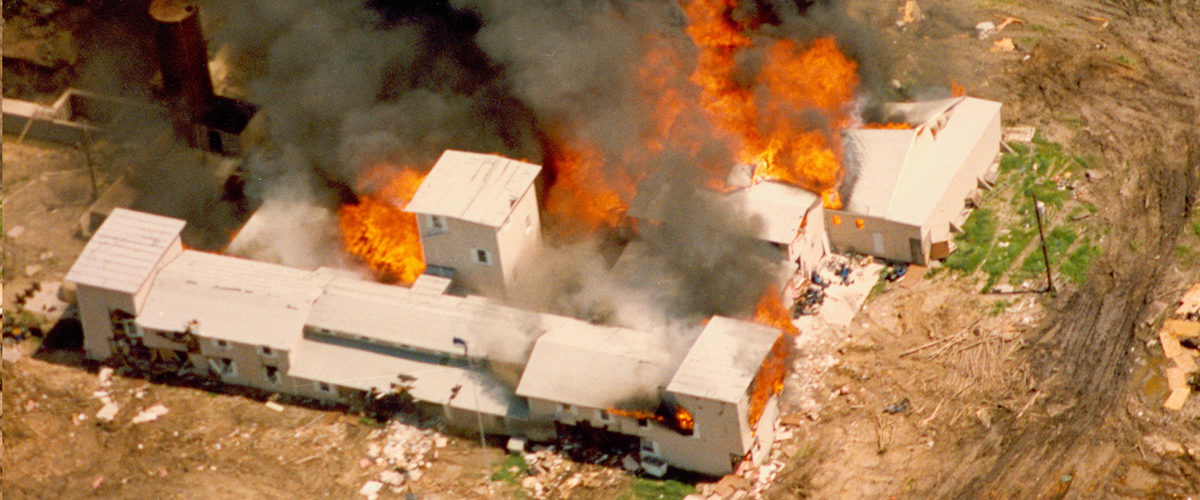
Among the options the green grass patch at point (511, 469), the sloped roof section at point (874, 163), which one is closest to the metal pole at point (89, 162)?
the green grass patch at point (511, 469)

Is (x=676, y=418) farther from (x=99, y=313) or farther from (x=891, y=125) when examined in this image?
(x=99, y=313)

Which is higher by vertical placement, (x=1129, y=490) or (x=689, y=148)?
(x=689, y=148)

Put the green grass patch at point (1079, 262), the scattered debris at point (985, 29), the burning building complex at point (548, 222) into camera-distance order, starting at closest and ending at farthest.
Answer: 1. the burning building complex at point (548, 222)
2. the green grass patch at point (1079, 262)
3. the scattered debris at point (985, 29)

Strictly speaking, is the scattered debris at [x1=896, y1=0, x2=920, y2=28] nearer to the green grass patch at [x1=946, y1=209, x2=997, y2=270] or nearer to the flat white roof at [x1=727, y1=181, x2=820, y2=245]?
the green grass patch at [x1=946, y1=209, x2=997, y2=270]

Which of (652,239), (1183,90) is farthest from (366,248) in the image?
(1183,90)

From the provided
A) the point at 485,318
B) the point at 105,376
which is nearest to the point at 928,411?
the point at 485,318

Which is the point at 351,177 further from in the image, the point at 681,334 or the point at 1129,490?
the point at 1129,490

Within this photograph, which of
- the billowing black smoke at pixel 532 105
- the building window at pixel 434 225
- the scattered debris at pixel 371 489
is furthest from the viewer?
the billowing black smoke at pixel 532 105

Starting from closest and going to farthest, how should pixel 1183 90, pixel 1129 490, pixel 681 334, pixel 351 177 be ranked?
pixel 1129 490 < pixel 681 334 < pixel 351 177 < pixel 1183 90

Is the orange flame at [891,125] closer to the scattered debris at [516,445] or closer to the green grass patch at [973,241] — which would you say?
the green grass patch at [973,241]
